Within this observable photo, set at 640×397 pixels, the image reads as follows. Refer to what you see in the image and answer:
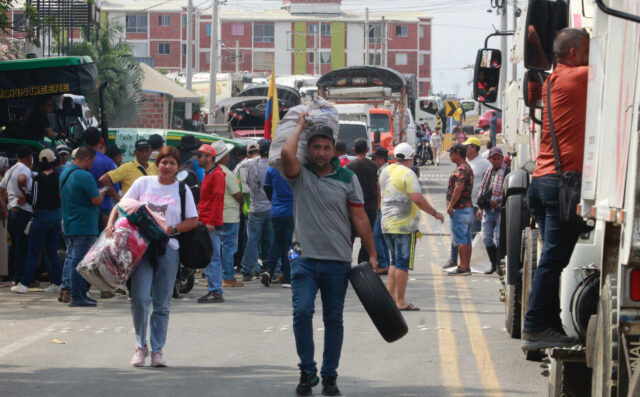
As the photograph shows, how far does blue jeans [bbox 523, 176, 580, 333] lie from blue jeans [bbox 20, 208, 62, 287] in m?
8.76

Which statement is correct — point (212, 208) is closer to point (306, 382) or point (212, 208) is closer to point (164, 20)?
point (306, 382)

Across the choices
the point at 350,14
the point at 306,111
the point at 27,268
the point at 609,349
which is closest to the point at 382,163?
the point at 27,268

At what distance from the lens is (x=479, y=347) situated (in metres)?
10.5

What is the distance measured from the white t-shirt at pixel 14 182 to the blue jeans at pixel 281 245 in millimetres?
3106

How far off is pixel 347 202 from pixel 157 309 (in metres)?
2.05

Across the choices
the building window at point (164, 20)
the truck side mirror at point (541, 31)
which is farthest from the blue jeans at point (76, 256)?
the building window at point (164, 20)

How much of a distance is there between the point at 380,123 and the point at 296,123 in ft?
95.9

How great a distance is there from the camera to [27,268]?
14.7 meters

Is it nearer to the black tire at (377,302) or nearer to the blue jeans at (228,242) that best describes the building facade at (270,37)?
the blue jeans at (228,242)

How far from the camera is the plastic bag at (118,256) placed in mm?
9297

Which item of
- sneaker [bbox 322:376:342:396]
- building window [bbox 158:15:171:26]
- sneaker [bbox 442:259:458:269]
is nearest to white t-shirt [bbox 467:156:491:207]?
sneaker [bbox 442:259:458:269]

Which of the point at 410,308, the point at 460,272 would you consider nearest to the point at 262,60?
the point at 460,272

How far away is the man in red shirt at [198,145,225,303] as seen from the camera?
44.6 feet

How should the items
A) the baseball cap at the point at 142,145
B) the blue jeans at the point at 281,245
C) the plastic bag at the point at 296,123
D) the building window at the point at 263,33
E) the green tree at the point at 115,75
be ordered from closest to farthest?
the plastic bag at the point at 296,123 < the baseball cap at the point at 142,145 < the blue jeans at the point at 281,245 < the green tree at the point at 115,75 < the building window at the point at 263,33
